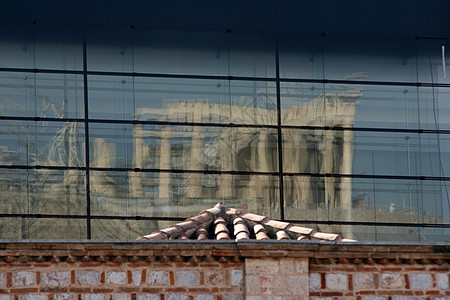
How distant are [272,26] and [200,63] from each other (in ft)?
5.03

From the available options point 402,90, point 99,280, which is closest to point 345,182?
point 402,90

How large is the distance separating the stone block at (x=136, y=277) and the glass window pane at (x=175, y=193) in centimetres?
637

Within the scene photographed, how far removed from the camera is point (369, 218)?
1645 centimetres

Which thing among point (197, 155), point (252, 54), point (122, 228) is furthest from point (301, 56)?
point (122, 228)

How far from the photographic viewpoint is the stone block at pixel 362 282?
9.88 m

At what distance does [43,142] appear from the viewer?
52.5 feet

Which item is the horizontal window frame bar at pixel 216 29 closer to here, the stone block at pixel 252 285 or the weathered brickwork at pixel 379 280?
the weathered brickwork at pixel 379 280

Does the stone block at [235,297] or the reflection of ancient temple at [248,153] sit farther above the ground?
the reflection of ancient temple at [248,153]

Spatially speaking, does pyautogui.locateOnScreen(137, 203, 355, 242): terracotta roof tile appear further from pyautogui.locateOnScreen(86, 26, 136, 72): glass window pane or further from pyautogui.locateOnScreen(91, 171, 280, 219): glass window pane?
pyautogui.locateOnScreen(86, 26, 136, 72): glass window pane

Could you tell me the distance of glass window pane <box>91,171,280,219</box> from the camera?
52.6 ft

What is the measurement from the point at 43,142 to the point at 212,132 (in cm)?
302

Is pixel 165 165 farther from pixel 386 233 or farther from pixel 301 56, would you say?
pixel 386 233

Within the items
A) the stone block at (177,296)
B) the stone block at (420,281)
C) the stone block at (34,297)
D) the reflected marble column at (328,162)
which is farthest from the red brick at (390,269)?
the reflected marble column at (328,162)

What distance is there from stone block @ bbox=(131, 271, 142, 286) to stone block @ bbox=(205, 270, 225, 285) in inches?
28.4
